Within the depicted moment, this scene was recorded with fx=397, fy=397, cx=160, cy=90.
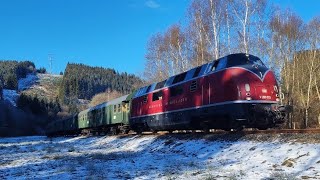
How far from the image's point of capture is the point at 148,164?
13.3 meters

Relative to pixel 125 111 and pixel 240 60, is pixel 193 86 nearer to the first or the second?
pixel 240 60

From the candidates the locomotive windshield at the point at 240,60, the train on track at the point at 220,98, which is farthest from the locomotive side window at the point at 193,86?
the locomotive windshield at the point at 240,60

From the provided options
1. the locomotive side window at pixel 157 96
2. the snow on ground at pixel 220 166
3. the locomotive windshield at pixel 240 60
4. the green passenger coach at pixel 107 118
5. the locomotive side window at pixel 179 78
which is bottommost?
the snow on ground at pixel 220 166

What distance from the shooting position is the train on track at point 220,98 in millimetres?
17125

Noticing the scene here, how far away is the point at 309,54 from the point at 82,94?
164699 millimetres

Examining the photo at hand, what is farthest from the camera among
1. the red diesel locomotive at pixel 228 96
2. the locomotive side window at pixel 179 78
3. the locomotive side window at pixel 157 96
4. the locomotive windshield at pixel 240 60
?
the locomotive side window at pixel 157 96

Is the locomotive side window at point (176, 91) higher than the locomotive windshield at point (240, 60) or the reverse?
the reverse

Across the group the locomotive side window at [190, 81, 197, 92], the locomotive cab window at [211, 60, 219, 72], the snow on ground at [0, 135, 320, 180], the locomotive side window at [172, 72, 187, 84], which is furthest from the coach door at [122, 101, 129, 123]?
the snow on ground at [0, 135, 320, 180]

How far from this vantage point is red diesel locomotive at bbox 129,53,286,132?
56.0ft

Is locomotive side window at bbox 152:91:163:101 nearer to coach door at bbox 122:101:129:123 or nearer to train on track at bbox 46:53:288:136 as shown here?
train on track at bbox 46:53:288:136

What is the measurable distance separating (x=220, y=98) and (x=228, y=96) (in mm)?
546

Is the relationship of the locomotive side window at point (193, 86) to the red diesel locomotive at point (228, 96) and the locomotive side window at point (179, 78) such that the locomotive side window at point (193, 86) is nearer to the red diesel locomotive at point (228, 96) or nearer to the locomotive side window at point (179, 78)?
the red diesel locomotive at point (228, 96)

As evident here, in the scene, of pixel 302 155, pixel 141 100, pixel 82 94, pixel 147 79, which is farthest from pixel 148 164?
pixel 82 94

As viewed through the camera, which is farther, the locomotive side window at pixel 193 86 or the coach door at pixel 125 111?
the coach door at pixel 125 111
